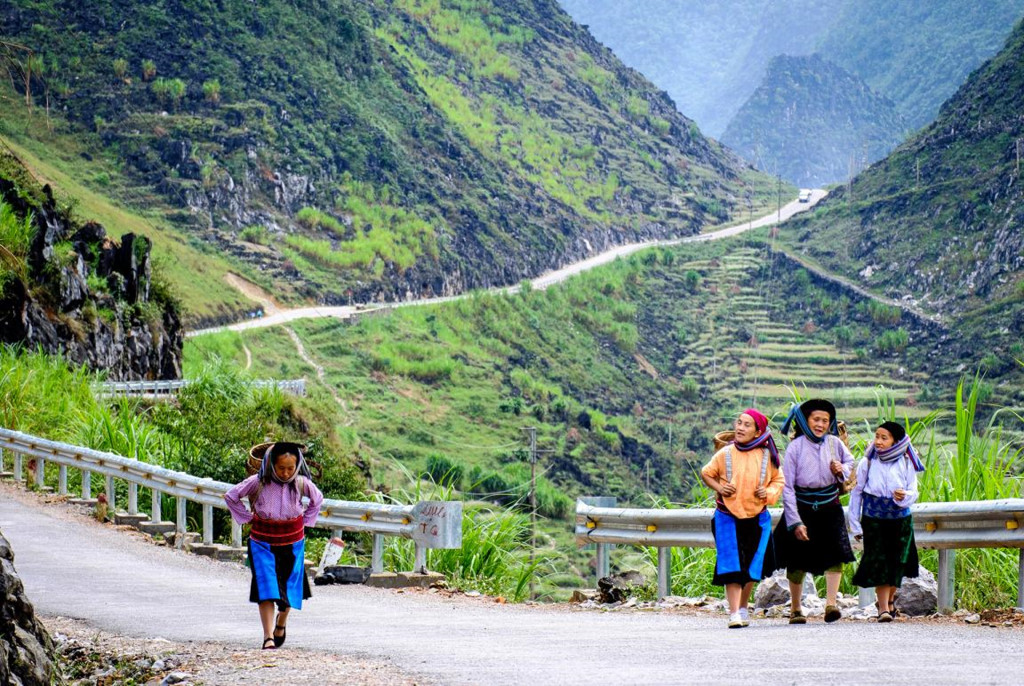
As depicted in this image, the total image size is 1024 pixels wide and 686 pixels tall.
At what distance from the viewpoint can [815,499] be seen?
10.6 meters

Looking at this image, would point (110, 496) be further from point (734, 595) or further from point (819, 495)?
point (819, 495)

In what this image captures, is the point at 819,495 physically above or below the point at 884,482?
below

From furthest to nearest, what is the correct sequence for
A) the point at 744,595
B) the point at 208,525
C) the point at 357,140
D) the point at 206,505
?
the point at 357,140 < the point at 208,525 < the point at 206,505 < the point at 744,595

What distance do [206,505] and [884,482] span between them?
9.04 meters

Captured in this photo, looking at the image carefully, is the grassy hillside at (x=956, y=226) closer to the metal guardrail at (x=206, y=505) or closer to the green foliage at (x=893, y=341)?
the green foliage at (x=893, y=341)

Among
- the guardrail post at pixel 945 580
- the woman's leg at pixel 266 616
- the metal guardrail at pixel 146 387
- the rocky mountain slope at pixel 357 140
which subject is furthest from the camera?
the rocky mountain slope at pixel 357 140

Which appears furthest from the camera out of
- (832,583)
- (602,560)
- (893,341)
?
(893,341)

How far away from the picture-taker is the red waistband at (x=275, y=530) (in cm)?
998

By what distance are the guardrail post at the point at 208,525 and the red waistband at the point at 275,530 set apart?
7.04 m

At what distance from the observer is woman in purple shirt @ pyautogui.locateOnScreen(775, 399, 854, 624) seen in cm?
1048

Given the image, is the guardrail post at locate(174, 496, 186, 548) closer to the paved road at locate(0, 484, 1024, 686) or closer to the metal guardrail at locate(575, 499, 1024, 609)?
the paved road at locate(0, 484, 1024, 686)

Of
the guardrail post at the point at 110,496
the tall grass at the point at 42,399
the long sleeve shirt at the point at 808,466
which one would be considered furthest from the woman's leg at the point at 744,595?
the tall grass at the point at 42,399

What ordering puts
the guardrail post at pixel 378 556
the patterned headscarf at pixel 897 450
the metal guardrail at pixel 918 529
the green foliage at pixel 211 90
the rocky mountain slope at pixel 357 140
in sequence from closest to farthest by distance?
the metal guardrail at pixel 918 529 → the patterned headscarf at pixel 897 450 → the guardrail post at pixel 378 556 → the rocky mountain slope at pixel 357 140 → the green foliage at pixel 211 90

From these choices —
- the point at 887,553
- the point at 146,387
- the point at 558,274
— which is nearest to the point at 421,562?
the point at 887,553
